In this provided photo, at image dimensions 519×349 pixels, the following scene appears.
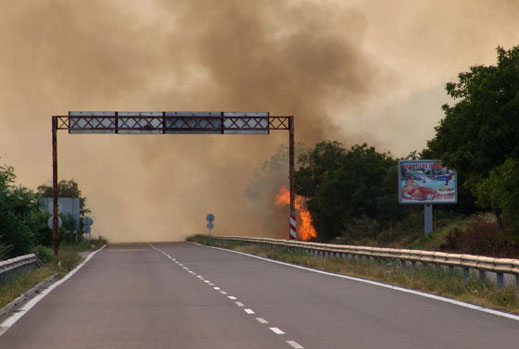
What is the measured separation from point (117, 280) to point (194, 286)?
14.4 ft

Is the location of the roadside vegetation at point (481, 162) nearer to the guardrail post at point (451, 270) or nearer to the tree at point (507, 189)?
the tree at point (507, 189)

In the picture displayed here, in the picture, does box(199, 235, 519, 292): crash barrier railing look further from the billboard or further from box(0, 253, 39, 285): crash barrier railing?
the billboard

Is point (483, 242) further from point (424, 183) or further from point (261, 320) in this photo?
point (261, 320)

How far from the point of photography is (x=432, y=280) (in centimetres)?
2197

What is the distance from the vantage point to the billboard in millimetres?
58906

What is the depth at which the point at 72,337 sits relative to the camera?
13234mm

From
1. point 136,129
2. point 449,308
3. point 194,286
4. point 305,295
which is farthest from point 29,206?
point 449,308

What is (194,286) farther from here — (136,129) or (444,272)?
(136,129)

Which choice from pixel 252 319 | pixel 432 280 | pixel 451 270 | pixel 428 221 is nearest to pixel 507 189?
pixel 451 270

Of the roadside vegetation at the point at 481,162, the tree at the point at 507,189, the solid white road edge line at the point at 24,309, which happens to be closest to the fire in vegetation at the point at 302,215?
the roadside vegetation at the point at 481,162

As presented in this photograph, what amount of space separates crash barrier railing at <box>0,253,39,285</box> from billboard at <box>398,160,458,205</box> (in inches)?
1269

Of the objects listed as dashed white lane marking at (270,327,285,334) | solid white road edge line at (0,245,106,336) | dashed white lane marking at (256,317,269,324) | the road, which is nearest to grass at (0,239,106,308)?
solid white road edge line at (0,245,106,336)

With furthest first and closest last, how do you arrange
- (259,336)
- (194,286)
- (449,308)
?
1. (194,286)
2. (449,308)
3. (259,336)

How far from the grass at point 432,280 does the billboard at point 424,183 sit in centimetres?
2310
